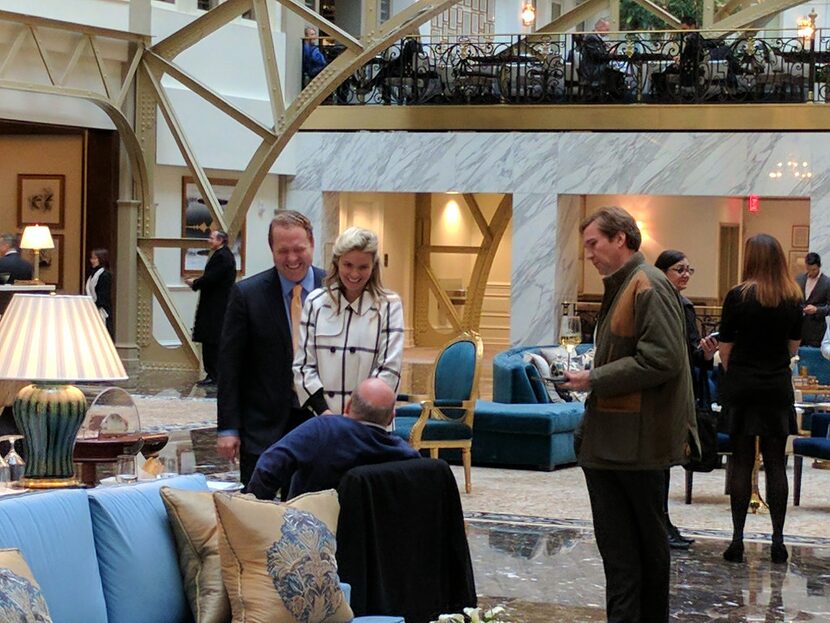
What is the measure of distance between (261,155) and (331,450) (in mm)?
12135

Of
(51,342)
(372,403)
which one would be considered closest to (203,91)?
(372,403)

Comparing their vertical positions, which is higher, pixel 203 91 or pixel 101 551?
pixel 203 91

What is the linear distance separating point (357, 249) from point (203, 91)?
11.6 m

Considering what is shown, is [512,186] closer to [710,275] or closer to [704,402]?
[710,275]

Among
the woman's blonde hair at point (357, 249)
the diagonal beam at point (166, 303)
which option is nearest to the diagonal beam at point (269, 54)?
the diagonal beam at point (166, 303)

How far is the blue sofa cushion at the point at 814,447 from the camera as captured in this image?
9.23 metres

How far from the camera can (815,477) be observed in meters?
11.0

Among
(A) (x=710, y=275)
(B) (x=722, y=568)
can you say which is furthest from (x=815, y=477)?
(A) (x=710, y=275)

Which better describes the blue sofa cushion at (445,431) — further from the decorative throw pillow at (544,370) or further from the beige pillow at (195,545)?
the beige pillow at (195,545)

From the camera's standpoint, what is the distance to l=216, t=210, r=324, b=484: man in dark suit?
5.71 meters

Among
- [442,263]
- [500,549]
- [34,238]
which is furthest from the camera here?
[442,263]

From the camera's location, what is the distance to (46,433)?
482 cm

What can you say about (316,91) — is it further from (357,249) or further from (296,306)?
(357,249)

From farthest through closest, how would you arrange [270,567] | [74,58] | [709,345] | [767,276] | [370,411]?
[74,58] < [709,345] < [767,276] < [370,411] < [270,567]
